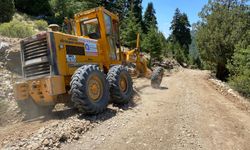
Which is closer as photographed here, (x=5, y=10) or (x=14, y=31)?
(x=14, y=31)

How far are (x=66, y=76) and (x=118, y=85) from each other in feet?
4.98

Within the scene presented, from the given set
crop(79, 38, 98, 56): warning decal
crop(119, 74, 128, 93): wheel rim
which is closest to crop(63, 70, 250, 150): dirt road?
crop(119, 74, 128, 93): wheel rim

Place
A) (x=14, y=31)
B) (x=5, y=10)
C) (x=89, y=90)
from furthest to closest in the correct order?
1. (x=5, y=10)
2. (x=14, y=31)
3. (x=89, y=90)

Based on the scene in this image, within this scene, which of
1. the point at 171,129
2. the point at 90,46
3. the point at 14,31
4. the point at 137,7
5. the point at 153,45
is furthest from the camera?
the point at 137,7

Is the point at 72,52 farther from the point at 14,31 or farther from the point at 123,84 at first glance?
the point at 14,31

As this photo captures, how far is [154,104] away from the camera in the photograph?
9281 millimetres

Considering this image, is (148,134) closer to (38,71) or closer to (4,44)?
(38,71)

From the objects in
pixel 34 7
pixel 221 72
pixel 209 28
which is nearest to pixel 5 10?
pixel 34 7

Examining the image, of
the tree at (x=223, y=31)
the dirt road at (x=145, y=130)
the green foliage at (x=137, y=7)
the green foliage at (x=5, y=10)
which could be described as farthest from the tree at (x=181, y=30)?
the dirt road at (x=145, y=130)

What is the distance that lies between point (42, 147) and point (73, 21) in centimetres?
572

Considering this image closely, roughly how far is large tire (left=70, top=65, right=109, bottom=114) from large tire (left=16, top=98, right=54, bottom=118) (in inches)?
56.9

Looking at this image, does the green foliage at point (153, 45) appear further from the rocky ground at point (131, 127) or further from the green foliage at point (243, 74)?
the rocky ground at point (131, 127)

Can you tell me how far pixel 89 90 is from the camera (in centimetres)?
721

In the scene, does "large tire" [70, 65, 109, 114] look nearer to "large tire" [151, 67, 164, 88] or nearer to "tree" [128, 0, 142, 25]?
"large tire" [151, 67, 164, 88]
